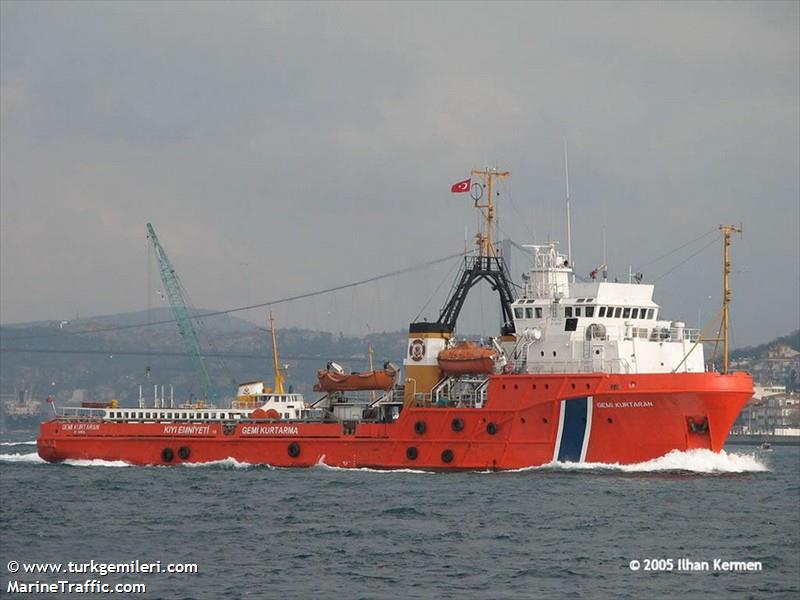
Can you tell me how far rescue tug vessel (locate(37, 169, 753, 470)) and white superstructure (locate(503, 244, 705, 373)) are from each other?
0.16ft

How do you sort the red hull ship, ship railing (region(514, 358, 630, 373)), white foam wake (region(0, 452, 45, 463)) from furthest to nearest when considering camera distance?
white foam wake (region(0, 452, 45, 463)), ship railing (region(514, 358, 630, 373)), the red hull ship

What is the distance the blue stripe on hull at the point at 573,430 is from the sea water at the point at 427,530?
478mm

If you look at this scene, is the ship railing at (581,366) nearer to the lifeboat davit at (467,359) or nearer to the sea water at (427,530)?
the lifeboat davit at (467,359)

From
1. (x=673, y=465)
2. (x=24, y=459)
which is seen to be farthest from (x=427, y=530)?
(x=24, y=459)

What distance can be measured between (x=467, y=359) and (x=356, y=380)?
5782mm

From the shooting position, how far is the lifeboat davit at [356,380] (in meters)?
54.1

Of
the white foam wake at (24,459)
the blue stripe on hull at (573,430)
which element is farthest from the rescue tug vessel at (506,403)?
the white foam wake at (24,459)

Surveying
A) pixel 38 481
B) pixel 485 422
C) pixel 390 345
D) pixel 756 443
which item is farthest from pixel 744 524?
pixel 390 345

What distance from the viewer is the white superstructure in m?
48.7

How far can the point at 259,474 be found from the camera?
50969mm

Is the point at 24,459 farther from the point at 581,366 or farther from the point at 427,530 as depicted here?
the point at 427,530

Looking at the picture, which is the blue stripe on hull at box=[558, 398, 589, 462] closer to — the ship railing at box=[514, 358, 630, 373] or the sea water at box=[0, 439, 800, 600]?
the sea water at box=[0, 439, 800, 600]

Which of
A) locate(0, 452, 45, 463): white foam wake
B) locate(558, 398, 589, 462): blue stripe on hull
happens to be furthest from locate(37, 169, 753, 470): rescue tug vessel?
locate(0, 452, 45, 463): white foam wake

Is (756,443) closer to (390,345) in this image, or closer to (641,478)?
(390,345)
